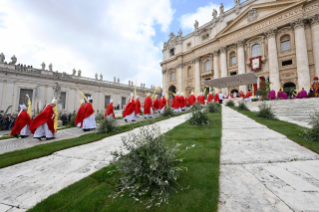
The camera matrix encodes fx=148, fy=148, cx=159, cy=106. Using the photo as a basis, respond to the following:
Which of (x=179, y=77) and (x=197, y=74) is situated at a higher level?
(x=179, y=77)

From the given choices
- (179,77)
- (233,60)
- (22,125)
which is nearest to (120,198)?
(22,125)

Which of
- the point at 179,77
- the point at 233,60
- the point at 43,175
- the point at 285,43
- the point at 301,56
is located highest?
the point at 285,43

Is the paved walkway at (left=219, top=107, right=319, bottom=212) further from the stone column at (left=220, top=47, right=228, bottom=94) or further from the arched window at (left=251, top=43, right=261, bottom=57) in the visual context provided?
the stone column at (left=220, top=47, right=228, bottom=94)

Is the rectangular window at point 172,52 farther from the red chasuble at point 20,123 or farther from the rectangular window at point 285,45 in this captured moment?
the red chasuble at point 20,123

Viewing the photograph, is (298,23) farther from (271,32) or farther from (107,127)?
(107,127)

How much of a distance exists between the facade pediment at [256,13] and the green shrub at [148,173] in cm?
2824

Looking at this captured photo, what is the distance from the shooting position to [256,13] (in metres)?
23.0

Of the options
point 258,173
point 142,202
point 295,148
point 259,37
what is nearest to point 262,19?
point 259,37

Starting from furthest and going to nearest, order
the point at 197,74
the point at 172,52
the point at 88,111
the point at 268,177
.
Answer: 1. the point at 172,52
2. the point at 197,74
3. the point at 88,111
4. the point at 268,177

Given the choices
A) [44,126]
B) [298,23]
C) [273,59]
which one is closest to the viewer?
[44,126]

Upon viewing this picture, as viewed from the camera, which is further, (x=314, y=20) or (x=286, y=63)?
(x=286, y=63)

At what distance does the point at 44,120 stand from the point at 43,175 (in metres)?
4.24

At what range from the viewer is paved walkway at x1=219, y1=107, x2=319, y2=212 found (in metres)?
1.79

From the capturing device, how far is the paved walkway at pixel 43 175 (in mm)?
2074
